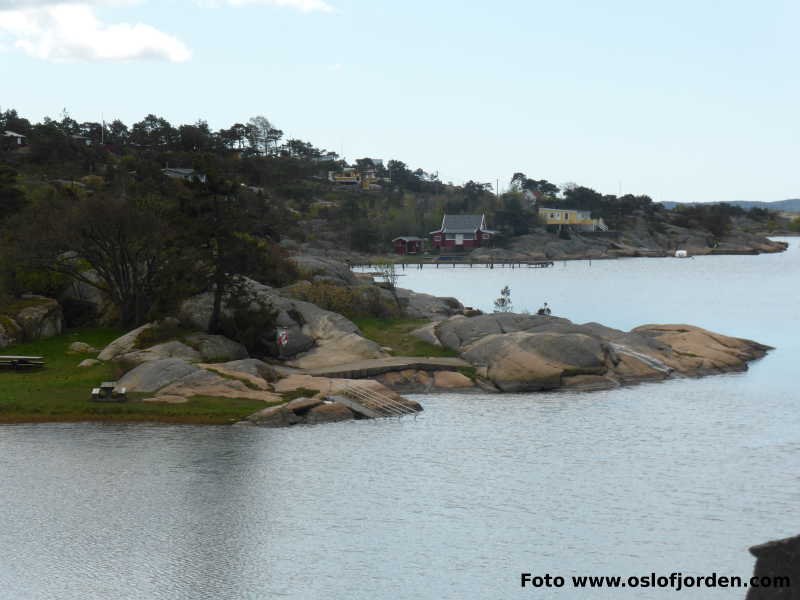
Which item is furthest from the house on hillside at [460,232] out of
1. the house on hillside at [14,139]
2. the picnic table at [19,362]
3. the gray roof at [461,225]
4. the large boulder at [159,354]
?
the picnic table at [19,362]

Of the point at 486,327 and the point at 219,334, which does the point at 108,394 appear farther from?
the point at 486,327

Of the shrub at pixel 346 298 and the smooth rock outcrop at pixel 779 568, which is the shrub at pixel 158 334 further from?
the smooth rock outcrop at pixel 779 568

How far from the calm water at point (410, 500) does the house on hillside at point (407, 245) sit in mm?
145783

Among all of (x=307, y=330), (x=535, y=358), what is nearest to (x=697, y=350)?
(x=535, y=358)

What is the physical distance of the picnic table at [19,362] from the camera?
40656mm

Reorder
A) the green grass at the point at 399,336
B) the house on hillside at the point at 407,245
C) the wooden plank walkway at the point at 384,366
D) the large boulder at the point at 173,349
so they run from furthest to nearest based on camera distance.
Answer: the house on hillside at the point at 407,245
the green grass at the point at 399,336
the wooden plank walkway at the point at 384,366
the large boulder at the point at 173,349

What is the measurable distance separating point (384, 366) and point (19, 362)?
16.6 m

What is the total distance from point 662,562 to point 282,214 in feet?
436

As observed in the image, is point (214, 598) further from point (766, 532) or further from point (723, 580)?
point (766, 532)

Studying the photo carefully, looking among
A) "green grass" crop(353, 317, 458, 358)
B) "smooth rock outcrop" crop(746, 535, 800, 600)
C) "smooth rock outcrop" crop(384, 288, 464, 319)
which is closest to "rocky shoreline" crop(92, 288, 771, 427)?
"green grass" crop(353, 317, 458, 358)

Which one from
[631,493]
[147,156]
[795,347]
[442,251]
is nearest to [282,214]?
[147,156]

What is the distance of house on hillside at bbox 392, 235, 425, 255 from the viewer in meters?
187

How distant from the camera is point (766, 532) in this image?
23234 millimetres

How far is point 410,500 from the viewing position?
84.5 ft
